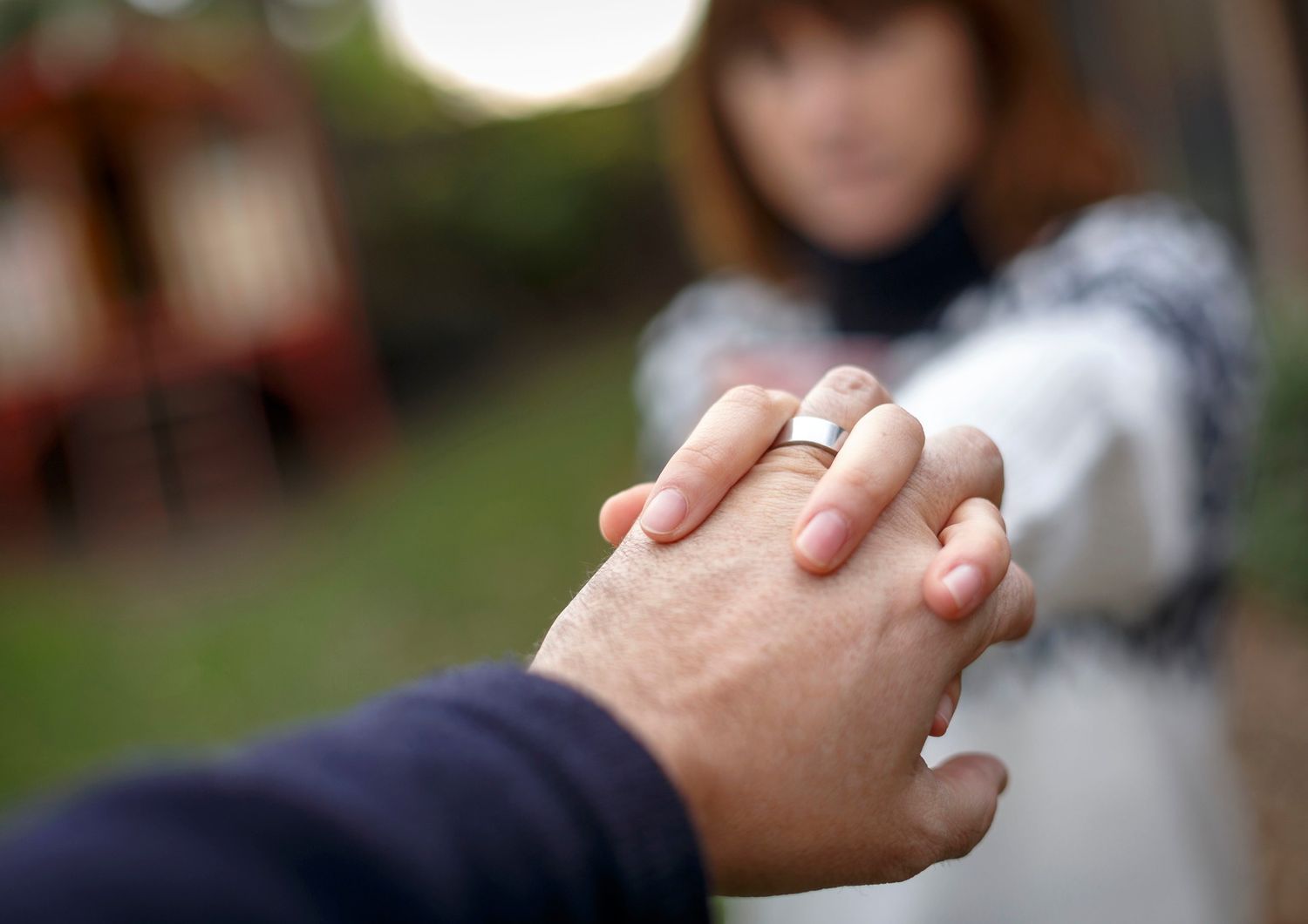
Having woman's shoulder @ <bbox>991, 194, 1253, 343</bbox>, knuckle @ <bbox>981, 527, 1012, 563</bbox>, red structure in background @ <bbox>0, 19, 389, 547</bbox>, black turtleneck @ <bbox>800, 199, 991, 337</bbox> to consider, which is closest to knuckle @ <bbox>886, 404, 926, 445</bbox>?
knuckle @ <bbox>981, 527, 1012, 563</bbox>

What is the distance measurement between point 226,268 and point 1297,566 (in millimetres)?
8569

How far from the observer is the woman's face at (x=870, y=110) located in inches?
76.5

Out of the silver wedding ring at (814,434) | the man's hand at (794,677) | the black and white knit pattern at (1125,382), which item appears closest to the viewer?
the man's hand at (794,677)

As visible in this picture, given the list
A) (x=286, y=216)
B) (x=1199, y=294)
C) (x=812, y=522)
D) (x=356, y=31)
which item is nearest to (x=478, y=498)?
(x=286, y=216)

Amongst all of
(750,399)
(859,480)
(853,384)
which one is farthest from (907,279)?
(859,480)

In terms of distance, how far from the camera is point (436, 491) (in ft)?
27.2

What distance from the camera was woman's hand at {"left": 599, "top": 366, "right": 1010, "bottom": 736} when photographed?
33.3 inches

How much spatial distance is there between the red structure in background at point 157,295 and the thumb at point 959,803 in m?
8.70

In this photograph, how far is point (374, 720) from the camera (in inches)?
27.5

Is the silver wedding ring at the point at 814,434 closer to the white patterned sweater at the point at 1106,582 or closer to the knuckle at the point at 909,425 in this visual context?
the knuckle at the point at 909,425

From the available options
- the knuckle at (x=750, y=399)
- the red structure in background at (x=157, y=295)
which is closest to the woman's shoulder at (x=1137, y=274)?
the knuckle at (x=750, y=399)

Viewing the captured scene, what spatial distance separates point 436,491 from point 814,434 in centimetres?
754

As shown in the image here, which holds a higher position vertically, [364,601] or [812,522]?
[812,522]

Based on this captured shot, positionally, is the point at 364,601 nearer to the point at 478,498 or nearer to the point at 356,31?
the point at 478,498
